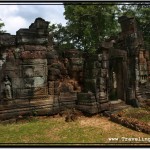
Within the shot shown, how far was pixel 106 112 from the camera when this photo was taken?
41.0ft

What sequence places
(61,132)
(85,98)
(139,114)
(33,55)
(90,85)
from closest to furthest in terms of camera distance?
1. (61,132)
2. (33,55)
3. (139,114)
4. (85,98)
5. (90,85)

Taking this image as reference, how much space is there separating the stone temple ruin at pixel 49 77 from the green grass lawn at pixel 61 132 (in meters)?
0.84

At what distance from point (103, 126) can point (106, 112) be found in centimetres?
197

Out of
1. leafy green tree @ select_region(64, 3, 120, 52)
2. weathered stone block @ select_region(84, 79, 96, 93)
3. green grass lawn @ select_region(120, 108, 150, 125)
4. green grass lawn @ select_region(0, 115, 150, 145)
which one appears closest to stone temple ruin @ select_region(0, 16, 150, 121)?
weathered stone block @ select_region(84, 79, 96, 93)

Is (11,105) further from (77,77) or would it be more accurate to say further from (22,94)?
(77,77)

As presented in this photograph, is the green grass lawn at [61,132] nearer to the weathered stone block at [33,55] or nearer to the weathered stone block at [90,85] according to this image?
the weathered stone block at [90,85]

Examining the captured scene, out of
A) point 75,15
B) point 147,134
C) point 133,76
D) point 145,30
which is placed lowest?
point 147,134

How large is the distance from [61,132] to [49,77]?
338 cm

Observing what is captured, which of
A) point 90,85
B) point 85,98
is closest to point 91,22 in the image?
point 90,85

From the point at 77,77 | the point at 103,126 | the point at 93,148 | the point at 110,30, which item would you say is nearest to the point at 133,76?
the point at 77,77

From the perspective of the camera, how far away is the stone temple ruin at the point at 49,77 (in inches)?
433

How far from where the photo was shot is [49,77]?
12102 millimetres

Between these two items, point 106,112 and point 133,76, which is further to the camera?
point 133,76

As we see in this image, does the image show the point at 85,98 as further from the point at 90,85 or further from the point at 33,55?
the point at 33,55
